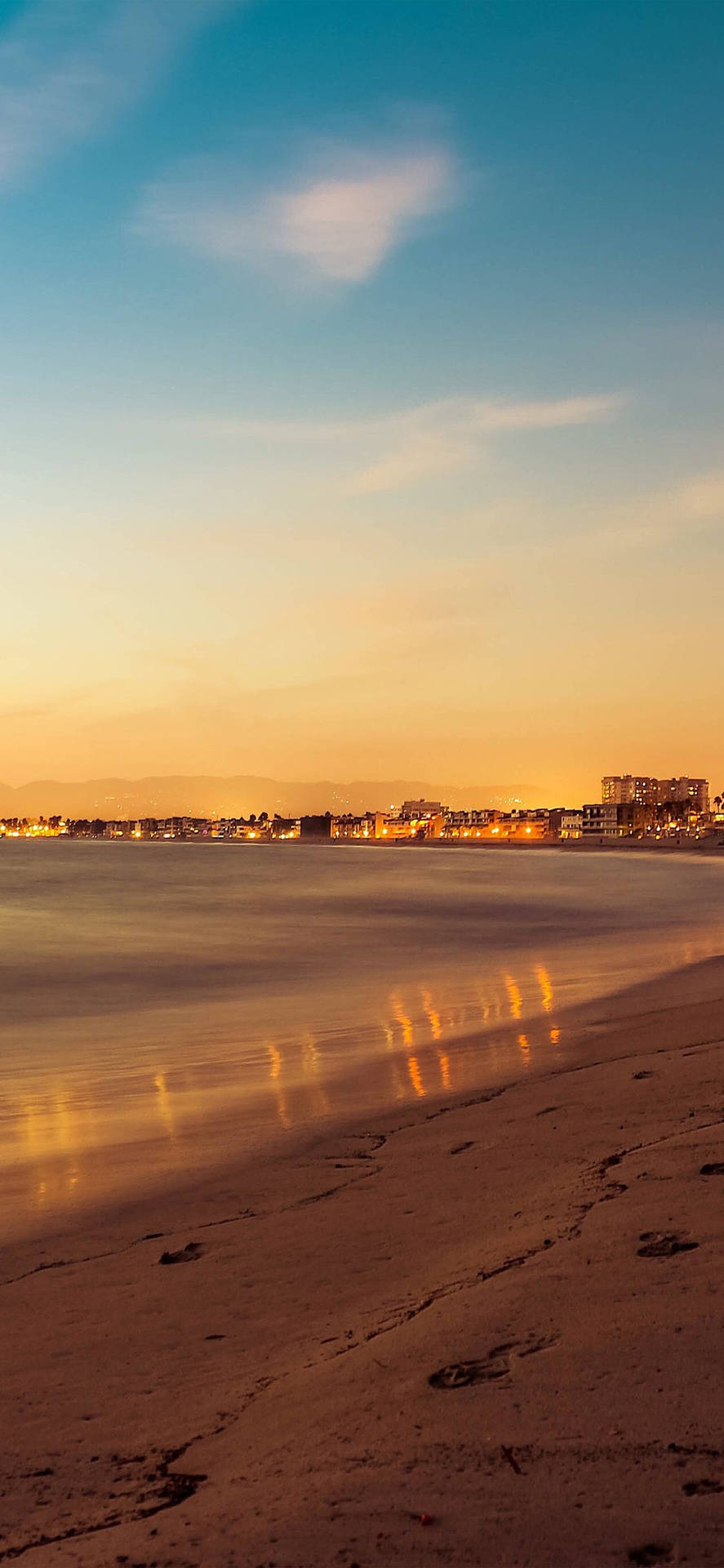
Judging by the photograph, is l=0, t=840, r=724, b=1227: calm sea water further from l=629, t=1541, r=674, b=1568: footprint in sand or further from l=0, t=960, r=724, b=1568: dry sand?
l=629, t=1541, r=674, b=1568: footprint in sand

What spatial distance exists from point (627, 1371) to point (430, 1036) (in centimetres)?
1180

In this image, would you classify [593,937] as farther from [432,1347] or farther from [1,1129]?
[432,1347]

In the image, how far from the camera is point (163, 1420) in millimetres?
4414

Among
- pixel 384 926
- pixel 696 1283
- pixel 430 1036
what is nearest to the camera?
pixel 696 1283

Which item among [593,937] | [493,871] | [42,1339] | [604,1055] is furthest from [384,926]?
[493,871]

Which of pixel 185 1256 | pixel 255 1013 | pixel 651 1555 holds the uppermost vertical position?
pixel 651 1555

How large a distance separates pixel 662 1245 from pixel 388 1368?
169 cm

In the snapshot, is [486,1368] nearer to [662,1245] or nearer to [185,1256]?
[662,1245]

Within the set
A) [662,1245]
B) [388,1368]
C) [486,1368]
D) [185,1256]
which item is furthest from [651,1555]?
[185,1256]

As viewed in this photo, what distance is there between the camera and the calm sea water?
9984 mm

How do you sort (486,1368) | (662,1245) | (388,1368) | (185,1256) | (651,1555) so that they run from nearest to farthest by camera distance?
(651,1555), (486,1368), (388,1368), (662,1245), (185,1256)

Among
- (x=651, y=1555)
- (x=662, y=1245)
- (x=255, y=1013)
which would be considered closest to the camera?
(x=651, y=1555)

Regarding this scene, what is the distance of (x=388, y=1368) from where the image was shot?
445 centimetres

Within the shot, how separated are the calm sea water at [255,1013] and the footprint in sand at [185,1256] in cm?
139
